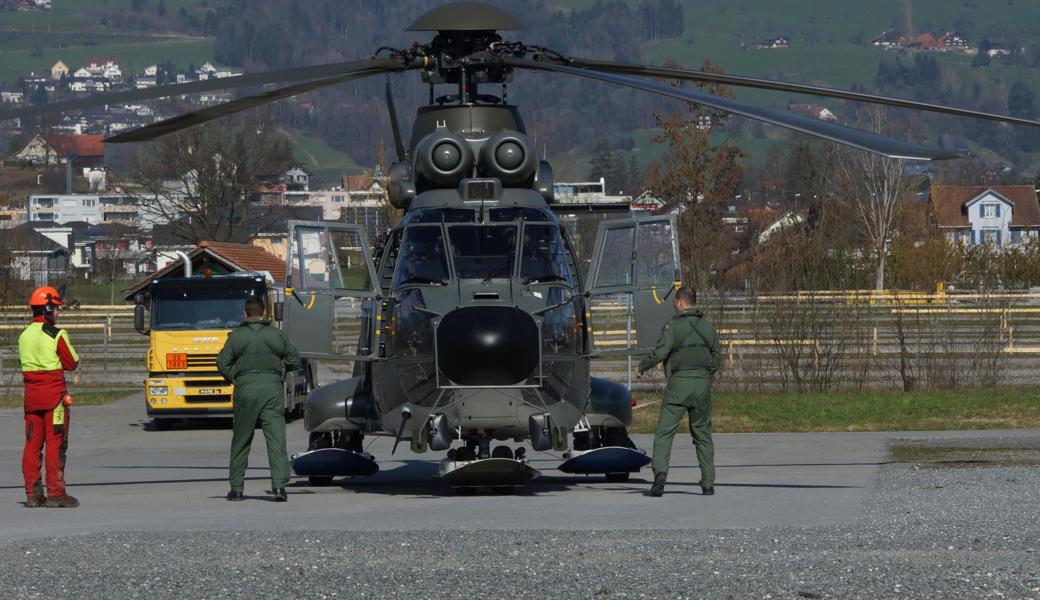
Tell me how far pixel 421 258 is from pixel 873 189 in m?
62.9

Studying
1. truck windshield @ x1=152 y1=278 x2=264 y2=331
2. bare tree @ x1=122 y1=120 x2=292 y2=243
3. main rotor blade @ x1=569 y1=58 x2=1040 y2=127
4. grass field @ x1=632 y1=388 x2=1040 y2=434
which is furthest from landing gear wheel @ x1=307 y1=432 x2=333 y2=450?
bare tree @ x1=122 y1=120 x2=292 y2=243

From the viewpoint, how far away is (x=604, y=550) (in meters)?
10.5

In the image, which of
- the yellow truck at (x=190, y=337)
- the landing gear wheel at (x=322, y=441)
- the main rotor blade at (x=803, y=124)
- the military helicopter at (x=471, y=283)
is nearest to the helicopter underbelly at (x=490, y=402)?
the military helicopter at (x=471, y=283)

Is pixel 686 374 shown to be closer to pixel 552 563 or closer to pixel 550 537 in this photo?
pixel 550 537

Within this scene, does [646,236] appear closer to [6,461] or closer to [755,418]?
[6,461]

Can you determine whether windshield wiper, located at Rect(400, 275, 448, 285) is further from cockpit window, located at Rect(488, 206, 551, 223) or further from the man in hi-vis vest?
the man in hi-vis vest

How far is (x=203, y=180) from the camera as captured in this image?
65.5 meters

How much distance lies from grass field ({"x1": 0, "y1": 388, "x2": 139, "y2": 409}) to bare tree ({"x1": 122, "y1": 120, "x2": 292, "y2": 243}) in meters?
27.8

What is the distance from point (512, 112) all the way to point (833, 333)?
15.5 meters

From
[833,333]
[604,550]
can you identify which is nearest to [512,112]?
[604,550]

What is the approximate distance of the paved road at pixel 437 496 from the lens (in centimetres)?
1241

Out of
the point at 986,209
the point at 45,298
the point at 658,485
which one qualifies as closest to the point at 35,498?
the point at 45,298

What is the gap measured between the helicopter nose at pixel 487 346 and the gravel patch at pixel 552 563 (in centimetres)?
216

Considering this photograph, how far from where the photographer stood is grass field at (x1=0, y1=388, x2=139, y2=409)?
106ft
